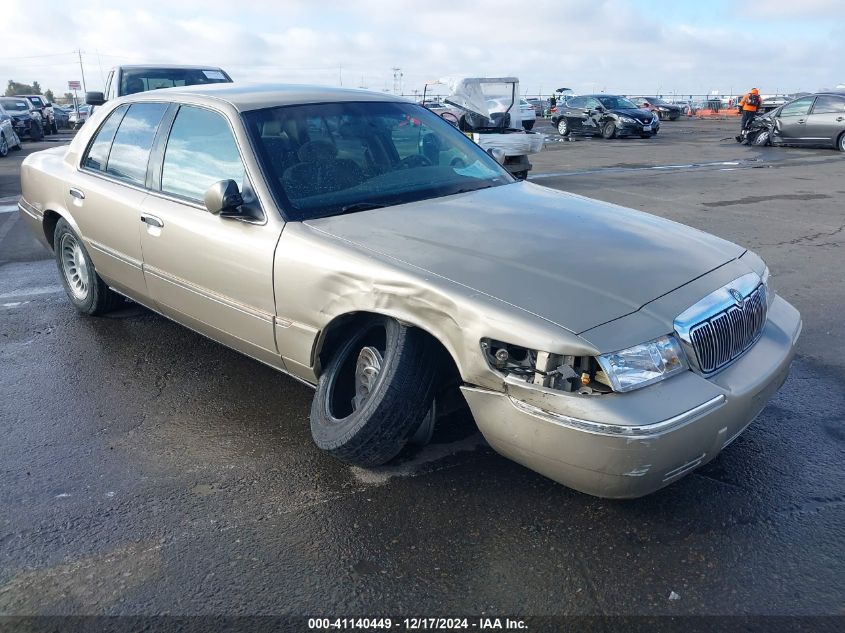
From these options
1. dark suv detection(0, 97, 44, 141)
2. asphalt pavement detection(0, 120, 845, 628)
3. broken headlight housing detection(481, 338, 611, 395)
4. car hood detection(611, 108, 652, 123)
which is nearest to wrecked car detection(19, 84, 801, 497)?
broken headlight housing detection(481, 338, 611, 395)

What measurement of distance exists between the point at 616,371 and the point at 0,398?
3.47m

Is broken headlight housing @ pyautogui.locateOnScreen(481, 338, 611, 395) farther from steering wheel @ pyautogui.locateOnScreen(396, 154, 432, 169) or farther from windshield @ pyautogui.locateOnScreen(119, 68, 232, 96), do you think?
windshield @ pyautogui.locateOnScreen(119, 68, 232, 96)

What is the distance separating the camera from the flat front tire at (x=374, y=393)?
295cm

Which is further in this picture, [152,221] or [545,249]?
[152,221]

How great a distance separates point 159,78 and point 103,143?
713cm

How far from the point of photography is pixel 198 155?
3992mm

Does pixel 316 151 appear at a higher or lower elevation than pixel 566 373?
higher

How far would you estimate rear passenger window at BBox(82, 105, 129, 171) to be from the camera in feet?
15.8

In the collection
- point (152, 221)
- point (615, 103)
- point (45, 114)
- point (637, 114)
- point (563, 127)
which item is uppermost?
point (152, 221)

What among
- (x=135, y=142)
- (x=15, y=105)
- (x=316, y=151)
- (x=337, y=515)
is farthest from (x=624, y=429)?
(x=15, y=105)

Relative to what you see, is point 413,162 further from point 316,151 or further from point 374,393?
point 374,393

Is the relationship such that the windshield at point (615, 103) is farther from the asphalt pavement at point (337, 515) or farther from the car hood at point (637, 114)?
the asphalt pavement at point (337, 515)

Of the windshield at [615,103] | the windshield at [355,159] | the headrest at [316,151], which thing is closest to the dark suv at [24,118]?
the windshield at [615,103]

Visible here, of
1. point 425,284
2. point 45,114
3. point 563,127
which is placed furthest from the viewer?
point 45,114
